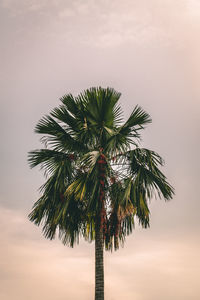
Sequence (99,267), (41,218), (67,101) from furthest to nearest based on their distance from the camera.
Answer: (67,101), (41,218), (99,267)

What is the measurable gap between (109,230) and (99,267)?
1.22 meters

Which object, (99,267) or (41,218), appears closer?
(99,267)

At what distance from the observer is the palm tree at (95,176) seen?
13.3 m

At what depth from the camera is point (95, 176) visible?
44.1 ft

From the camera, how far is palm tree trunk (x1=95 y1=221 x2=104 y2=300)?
12.7 metres

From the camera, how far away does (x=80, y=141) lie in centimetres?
1473

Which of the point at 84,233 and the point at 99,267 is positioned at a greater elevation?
the point at 84,233

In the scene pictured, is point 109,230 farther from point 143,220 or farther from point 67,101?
point 67,101

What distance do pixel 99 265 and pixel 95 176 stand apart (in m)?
2.74

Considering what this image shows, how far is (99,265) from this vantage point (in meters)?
12.9

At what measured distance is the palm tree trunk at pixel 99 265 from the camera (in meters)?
12.7

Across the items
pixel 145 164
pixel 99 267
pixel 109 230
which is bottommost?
pixel 99 267

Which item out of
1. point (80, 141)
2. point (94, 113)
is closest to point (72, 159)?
point (80, 141)

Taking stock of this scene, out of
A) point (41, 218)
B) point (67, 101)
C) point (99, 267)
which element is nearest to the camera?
point (99, 267)
